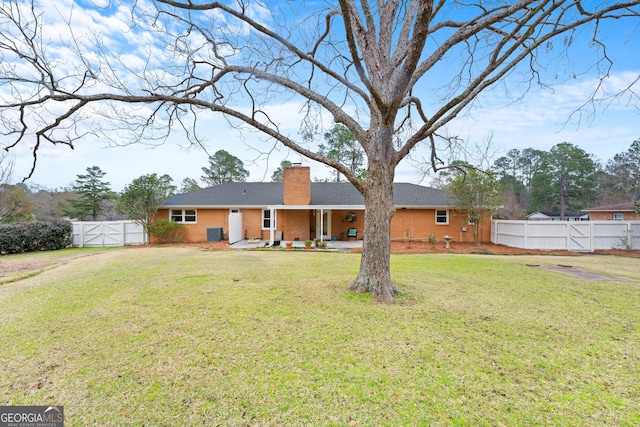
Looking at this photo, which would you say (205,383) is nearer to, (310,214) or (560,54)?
(560,54)

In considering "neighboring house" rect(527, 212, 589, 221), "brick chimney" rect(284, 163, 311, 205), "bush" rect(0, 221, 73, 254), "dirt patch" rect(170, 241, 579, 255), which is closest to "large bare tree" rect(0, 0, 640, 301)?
"dirt patch" rect(170, 241, 579, 255)

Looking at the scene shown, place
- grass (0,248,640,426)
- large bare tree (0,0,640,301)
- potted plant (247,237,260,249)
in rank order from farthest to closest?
1. potted plant (247,237,260,249)
2. large bare tree (0,0,640,301)
3. grass (0,248,640,426)

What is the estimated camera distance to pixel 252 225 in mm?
18906

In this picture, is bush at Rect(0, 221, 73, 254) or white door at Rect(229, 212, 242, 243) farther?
white door at Rect(229, 212, 242, 243)

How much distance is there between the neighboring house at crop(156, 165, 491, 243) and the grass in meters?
11.3

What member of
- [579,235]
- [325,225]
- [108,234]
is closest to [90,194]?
[108,234]

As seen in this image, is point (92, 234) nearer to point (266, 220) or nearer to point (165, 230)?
point (165, 230)

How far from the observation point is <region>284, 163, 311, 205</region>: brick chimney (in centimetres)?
1762

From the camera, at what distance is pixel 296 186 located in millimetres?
17609

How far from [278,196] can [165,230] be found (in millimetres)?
7507

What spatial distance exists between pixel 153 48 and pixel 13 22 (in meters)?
2.12

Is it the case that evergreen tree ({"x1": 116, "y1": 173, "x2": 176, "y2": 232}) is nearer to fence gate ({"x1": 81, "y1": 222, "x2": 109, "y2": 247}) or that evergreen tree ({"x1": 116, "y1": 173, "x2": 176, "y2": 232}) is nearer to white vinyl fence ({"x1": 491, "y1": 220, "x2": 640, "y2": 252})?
fence gate ({"x1": 81, "y1": 222, "x2": 109, "y2": 247})

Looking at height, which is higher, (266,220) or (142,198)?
(142,198)

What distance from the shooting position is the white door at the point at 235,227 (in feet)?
55.5
